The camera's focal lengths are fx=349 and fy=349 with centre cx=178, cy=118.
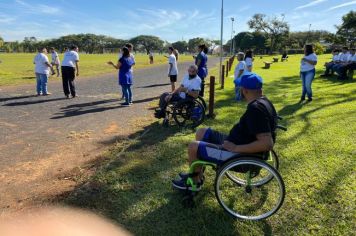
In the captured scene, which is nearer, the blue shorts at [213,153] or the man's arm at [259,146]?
the man's arm at [259,146]

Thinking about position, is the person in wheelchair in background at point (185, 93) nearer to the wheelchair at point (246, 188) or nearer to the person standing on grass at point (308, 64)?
the wheelchair at point (246, 188)

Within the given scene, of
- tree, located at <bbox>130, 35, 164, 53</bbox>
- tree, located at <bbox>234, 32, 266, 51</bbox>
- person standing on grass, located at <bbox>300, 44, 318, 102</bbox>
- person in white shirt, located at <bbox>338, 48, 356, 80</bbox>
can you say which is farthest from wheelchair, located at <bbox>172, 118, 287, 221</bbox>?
tree, located at <bbox>130, 35, 164, 53</bbox>

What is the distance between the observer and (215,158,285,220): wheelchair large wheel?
3.74 meters

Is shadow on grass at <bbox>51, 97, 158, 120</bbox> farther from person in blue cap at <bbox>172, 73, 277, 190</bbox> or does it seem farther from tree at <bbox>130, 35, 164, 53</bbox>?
tree at <bbox>130, 35, 164, 53</bbox>

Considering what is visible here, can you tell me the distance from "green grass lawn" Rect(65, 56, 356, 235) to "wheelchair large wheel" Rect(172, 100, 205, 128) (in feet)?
1.13

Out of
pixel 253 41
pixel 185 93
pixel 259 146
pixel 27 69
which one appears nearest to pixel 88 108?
pixel 185 93

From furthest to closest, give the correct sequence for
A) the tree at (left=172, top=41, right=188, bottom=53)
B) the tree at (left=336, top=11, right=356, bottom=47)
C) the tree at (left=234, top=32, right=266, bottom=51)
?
1. the tree at (left=172, top=41, right=188, bottom=53)
2. the tree at (left=234, top=32, right=266, bottom=51)
3. the tree at (left=336, top=11, right=356, bottom=47)

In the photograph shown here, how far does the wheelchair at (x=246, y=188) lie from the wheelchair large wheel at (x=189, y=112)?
2.83m

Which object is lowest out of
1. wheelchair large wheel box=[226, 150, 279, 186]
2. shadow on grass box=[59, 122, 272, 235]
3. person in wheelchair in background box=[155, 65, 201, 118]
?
shadow on grass box=[59, 122, 272, 235]

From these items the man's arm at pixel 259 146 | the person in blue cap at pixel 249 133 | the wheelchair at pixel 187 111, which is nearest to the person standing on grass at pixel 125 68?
the wheelchair at pixel 187 111

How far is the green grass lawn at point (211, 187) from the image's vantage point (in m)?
3.80

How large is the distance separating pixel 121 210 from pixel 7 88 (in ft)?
42.6

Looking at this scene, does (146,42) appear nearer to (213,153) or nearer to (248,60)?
(248,60)

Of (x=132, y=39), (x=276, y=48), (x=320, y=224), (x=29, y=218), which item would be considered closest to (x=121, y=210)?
(x=29, y=218)
